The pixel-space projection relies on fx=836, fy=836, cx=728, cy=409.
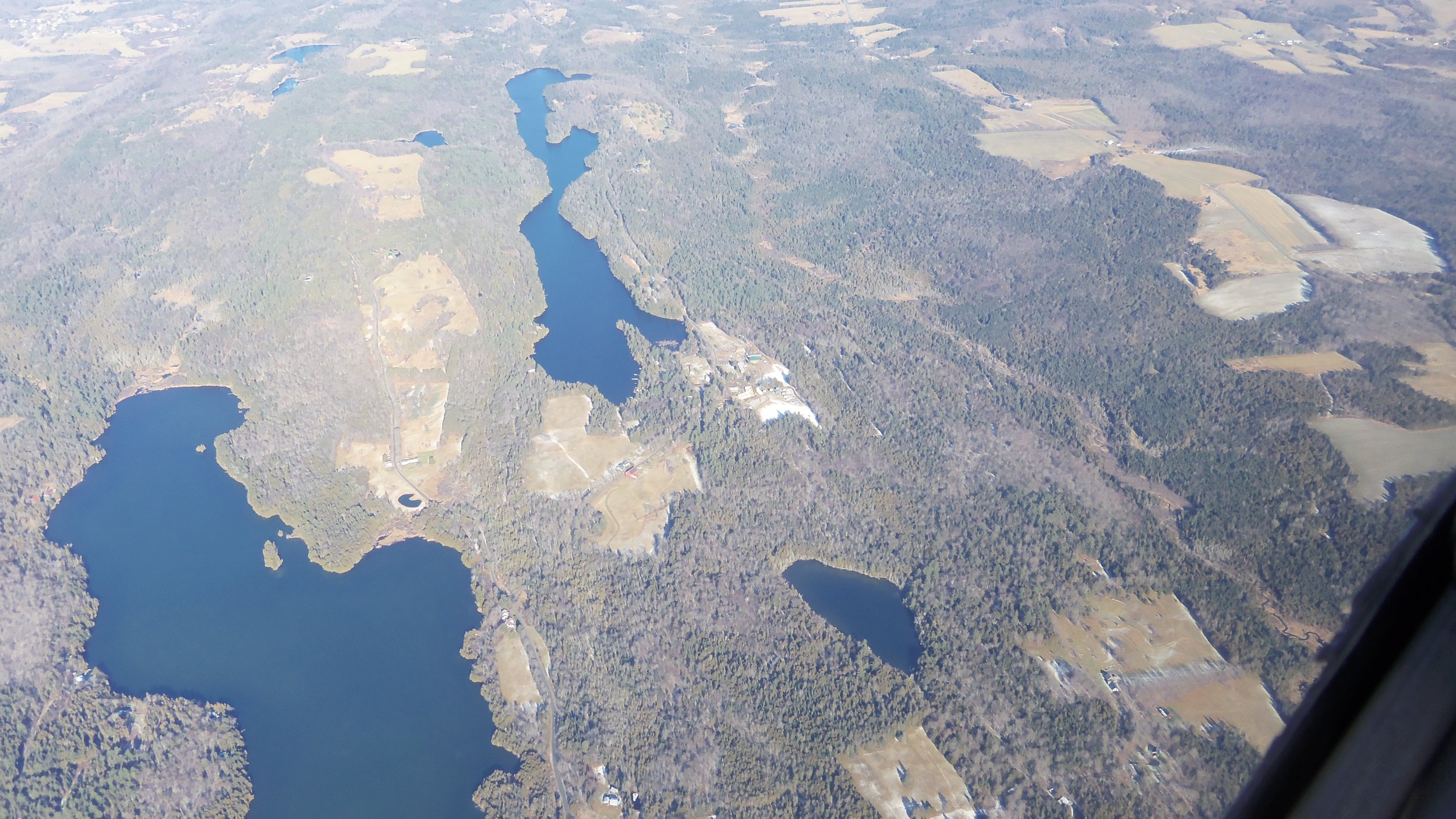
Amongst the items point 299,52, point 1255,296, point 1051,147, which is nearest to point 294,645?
point 1255,296

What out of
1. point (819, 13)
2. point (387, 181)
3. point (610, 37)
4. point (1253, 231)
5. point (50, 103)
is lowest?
point (1253, 231)

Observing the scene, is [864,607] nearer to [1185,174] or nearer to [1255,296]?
[1255,296]

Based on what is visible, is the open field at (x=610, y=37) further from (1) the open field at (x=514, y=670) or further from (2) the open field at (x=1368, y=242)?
(1) the open field at (x=514, y=670)

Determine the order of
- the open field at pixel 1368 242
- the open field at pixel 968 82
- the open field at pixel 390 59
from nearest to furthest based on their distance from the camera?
the open field at pixel 1368 242
the open field at pixel 968 82
the open field at pixel 390 59

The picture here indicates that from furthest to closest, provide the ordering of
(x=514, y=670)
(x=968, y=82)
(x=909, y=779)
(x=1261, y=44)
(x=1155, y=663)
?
(x=1261, y=44) < (x=968, y=82) < (x=514, y=670) < (x=1155, y=663) < (x=909, y=779)

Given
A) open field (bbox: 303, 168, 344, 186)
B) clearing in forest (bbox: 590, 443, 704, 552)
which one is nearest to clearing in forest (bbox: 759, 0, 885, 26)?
open field (bbox: 303, 168, 344, 186)

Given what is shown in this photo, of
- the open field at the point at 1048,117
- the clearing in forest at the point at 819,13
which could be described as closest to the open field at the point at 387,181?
the open field at the point at 1048,117

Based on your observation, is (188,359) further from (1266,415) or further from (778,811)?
(1266,415)
